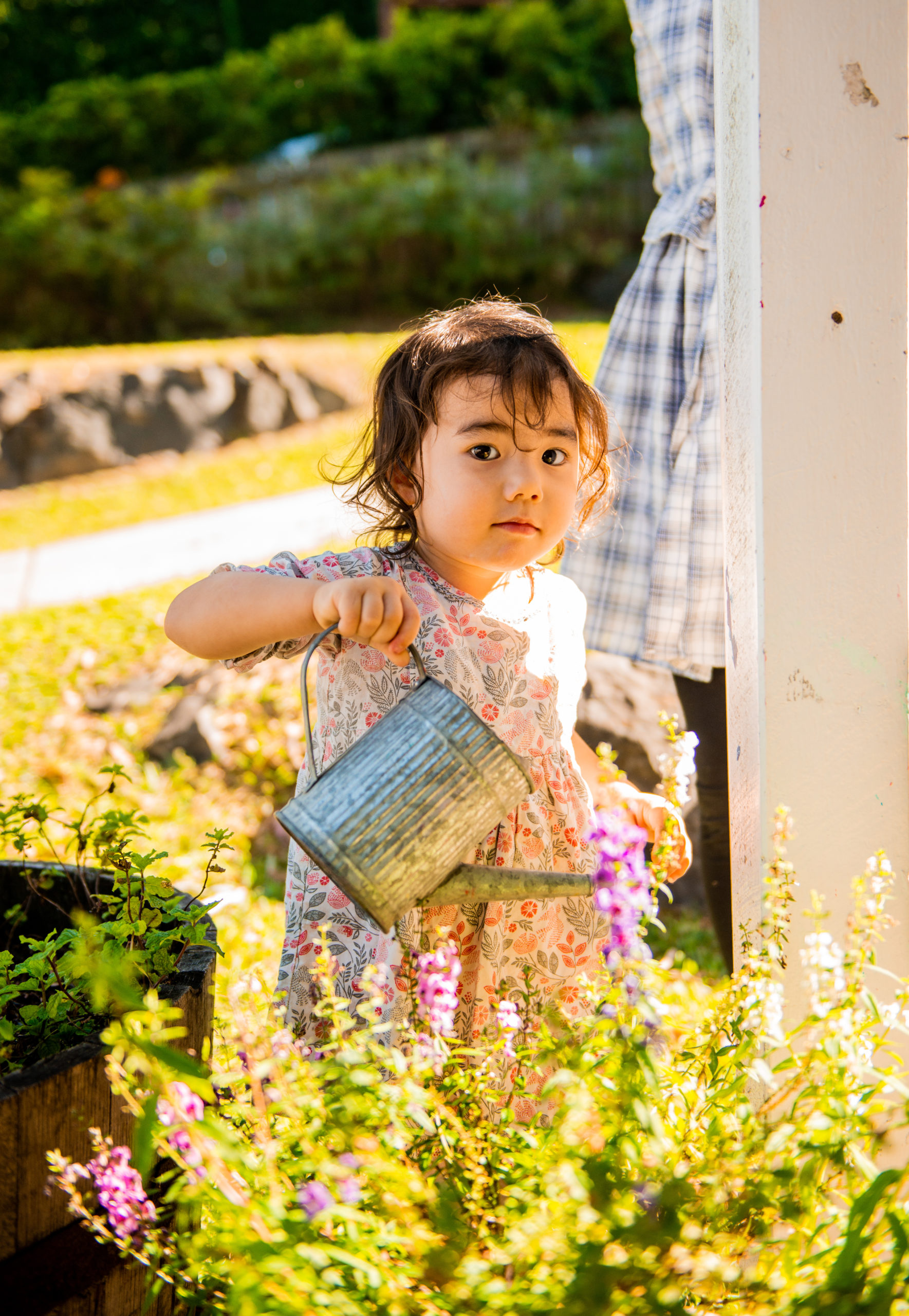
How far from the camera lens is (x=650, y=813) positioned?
5.27ft

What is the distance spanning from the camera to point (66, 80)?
48.9ft

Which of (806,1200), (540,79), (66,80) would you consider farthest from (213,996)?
(66,80)

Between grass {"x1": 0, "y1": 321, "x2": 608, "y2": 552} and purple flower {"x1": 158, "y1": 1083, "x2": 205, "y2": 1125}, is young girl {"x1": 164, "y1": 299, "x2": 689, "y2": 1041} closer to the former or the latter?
purple flower {"x1": 158, "y1": 1083, "x2": 205, "y2": 1125}

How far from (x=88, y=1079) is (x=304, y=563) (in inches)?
28.6

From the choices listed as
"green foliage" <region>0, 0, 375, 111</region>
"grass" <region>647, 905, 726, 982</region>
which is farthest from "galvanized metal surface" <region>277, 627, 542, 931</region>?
"green foliage" <region>0, 0, 375, 111</region>

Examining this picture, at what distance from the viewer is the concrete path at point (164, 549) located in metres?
5.69

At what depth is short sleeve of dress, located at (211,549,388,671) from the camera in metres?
1.52

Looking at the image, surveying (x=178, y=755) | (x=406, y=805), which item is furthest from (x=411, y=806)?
(x=178, y=755)

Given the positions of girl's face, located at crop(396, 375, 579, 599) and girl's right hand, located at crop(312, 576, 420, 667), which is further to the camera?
girl's face, located at crop(396, 375, 579, 599)

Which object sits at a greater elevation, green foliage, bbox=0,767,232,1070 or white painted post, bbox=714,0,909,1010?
white painted post, bbox=714,0,909,1010

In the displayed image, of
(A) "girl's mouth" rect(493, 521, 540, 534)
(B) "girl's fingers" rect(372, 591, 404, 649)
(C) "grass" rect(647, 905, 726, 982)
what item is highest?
(A) "girl's mouth" rect(493, 521, 540, 534)

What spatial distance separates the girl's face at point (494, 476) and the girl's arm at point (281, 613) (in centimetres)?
21

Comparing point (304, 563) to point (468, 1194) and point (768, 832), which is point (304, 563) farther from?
point (468, 1194)

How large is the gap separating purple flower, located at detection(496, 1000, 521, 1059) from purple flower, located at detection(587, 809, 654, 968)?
14 cm
